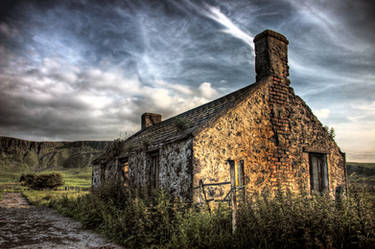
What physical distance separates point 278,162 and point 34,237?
25.7 ft

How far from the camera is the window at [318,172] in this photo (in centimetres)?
971

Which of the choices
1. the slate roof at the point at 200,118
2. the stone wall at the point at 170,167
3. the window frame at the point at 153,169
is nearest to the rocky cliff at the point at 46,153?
the stone wall at the point at 170,167

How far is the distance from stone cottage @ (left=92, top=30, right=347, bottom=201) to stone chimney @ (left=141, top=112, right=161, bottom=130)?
6.22m

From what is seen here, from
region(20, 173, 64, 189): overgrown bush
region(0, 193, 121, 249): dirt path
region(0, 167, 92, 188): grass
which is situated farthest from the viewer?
region(0, 167, 92, 188): grass

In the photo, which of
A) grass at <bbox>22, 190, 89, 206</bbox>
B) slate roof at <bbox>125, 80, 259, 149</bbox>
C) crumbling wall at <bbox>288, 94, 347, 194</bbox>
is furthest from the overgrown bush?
crumbling wall at <bbox>288, 94, 347, 194</bbox>

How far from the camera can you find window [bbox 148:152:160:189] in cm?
964

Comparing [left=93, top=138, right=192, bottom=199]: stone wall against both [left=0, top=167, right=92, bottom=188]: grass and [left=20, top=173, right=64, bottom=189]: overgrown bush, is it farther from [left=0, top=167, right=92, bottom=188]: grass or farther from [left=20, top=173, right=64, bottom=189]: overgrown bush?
[left=0, top=167, right=92, bottom=188]: grass

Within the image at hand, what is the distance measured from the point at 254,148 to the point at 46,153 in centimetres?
18174

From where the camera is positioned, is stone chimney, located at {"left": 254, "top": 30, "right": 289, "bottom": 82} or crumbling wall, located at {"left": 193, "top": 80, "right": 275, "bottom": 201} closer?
crumbling wall, located at {"left": 193, "top": 80, "right": 275, "bottom": 201}

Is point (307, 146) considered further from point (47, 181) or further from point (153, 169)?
point (47, 181)

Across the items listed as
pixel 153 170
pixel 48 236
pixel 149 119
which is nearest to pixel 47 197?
pixel 149 119

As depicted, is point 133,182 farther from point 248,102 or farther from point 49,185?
point 49,185

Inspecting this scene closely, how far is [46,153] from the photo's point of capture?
538 ft

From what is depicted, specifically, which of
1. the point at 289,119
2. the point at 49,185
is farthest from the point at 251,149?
the point at 49,185
